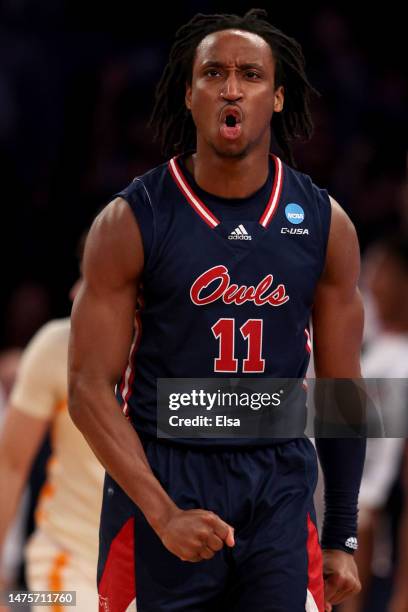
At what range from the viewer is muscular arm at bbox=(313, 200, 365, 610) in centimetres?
325

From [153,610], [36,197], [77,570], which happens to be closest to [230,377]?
[153,610]

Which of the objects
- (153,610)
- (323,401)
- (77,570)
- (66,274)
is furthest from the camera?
(66,274)

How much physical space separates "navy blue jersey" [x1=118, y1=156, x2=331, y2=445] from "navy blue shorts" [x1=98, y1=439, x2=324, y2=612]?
0.56 feet

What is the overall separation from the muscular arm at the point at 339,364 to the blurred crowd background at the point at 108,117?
14.4ft

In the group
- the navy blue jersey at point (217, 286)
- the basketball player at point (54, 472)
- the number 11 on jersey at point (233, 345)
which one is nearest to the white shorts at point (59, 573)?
the basketball player at point (54, 472)

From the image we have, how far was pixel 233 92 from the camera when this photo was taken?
3.10m

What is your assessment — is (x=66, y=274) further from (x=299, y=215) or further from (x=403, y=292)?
(x=299, y=215)

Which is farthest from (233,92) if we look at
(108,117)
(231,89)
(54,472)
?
(108,117)

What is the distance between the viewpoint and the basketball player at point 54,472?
448cm

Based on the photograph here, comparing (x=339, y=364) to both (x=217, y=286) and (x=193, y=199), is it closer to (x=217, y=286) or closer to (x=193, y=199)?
(x=217, y=286)

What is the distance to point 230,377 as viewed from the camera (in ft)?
10.2

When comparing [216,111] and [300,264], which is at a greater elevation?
[216,111]

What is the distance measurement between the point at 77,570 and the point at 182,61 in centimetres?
185

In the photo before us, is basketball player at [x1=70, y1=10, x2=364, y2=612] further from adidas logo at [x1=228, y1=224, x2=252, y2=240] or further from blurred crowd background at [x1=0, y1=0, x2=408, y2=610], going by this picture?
blurred crowd background at [x1=0, y1=0, x2=408, y2=610]
